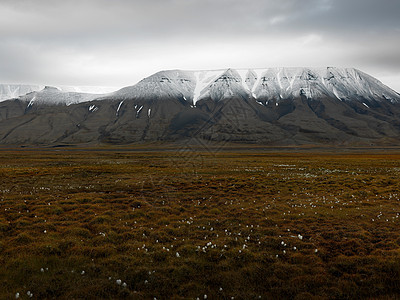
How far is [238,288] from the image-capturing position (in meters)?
9.09

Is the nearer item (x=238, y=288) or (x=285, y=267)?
(x=238, y=288)

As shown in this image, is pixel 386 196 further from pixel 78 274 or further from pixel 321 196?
pixel 78 274

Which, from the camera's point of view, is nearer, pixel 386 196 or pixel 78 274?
pixel 78 274

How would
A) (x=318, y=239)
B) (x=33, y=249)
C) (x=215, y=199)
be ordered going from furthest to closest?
(x=215, y=199) < (x=318, y=239) < (x=33, y=249)

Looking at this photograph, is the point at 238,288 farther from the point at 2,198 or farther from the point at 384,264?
the point at 2,198

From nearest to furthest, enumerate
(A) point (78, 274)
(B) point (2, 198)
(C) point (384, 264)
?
(A) point (78, 274)
(C) point (384, 264)
(B) point (2, 198)

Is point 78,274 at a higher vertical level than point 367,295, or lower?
higher

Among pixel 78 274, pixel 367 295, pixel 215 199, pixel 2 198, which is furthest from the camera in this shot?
pixel 215 199

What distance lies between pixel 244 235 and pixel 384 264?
6.59 m

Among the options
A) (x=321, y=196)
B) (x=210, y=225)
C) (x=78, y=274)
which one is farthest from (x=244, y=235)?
(x=321, y=196)

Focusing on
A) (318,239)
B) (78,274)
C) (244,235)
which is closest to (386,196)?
(318,239)

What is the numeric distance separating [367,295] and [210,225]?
342 inches

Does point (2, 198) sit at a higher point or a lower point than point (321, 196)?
higher

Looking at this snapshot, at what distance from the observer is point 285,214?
57.1 feet
